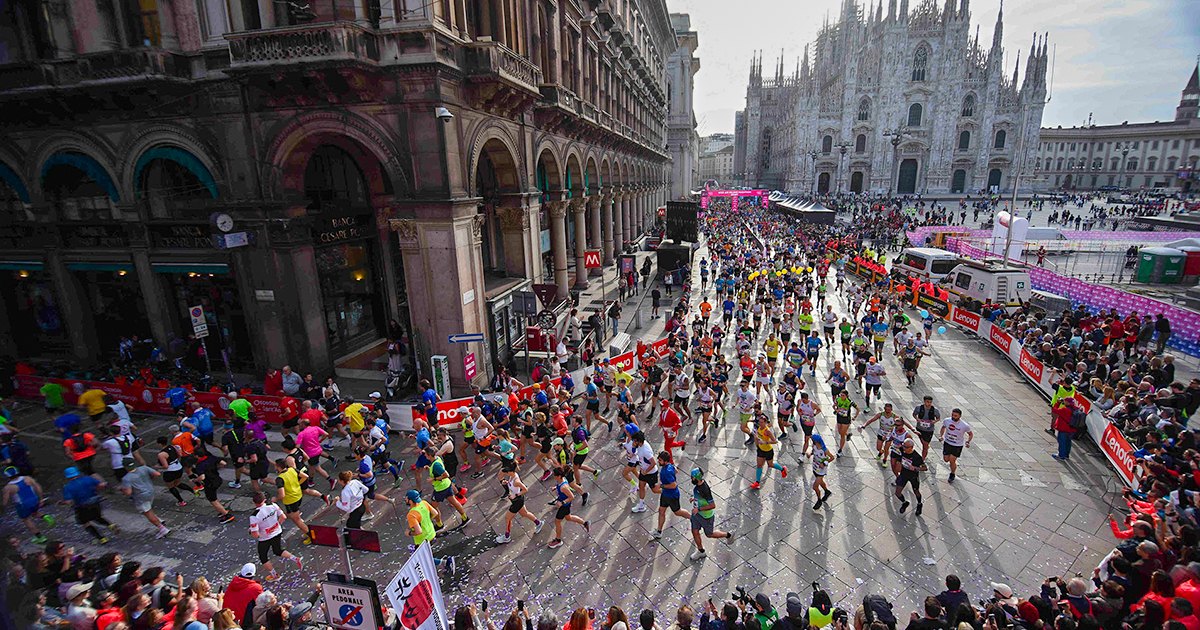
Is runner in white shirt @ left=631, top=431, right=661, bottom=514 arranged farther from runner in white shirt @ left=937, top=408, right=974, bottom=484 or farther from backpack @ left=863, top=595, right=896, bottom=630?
runner in white shirt @ left=937, top=408, right=974, bottom=484

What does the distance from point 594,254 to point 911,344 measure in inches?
465

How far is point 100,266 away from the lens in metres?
17.4

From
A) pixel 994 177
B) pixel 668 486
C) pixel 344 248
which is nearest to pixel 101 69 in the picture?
pixel 344 248

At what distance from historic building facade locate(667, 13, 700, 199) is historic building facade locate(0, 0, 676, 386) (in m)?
60.8

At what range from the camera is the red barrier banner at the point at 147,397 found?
45.6ft

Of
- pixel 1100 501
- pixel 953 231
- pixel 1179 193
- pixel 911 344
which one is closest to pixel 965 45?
pixel 1179 193

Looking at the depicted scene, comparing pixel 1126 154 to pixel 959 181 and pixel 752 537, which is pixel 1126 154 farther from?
pixel 752 537

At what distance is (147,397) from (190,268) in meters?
4.17

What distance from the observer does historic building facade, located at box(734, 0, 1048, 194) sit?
86312 millimetres

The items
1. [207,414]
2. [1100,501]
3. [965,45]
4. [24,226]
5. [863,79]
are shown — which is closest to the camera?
[1100,501]

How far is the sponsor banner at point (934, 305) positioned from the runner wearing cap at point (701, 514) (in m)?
18.7

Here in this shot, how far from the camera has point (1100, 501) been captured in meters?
9.88

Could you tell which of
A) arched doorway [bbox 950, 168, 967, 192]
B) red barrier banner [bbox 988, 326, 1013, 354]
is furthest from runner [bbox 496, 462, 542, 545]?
arched doorway [bbox 950, 168, 967, 192]

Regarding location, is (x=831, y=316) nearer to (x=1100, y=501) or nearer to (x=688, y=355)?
(x=688, y=355)
